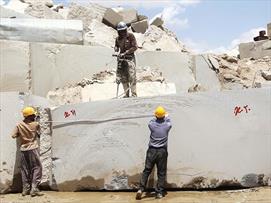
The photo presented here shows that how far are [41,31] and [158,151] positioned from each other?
5.15 metres

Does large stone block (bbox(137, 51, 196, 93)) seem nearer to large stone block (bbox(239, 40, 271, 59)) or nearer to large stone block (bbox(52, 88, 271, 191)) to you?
large stone block (bbox(239, 40, 271, 59))

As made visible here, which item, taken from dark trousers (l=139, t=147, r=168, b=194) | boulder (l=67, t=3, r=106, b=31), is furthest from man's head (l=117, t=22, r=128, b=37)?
boulder (l=67, t=3, r=106, b=31)

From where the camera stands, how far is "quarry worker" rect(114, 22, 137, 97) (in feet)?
25.7

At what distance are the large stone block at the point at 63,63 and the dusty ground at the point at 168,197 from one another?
3.56 m

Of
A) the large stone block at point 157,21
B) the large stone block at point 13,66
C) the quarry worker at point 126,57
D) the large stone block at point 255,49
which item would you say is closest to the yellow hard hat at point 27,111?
the quarry worker at point 126,57

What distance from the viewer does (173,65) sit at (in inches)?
440

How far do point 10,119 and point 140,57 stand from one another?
433cm

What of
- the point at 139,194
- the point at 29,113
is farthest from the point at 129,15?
the point at 139,194

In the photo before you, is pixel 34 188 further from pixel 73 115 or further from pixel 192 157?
pixel 192 157

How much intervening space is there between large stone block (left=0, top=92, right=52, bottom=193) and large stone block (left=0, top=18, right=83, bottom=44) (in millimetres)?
3285

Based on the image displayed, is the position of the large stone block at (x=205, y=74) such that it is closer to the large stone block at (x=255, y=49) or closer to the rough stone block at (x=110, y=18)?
the large stone block at (x=255, y=49)

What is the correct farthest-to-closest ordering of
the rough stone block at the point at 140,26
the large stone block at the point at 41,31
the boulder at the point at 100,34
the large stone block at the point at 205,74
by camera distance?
the rough stone block at the point at 140,26 → the boulder at the point at 100,34 → the large stone block at the point at 205,74 → the large stone block at the point at 41,31

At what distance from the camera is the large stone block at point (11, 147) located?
285 inches

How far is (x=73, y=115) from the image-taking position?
734 cm
